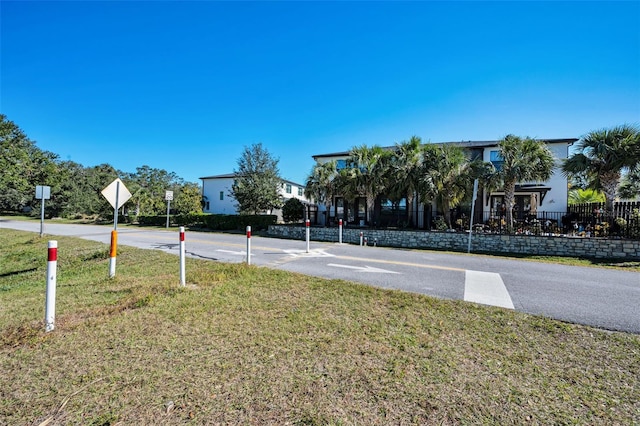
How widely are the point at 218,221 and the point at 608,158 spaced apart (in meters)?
25.1

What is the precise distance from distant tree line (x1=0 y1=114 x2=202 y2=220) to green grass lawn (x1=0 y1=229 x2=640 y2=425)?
2788 cm

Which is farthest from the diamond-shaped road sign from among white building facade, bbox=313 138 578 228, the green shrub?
the green shrub

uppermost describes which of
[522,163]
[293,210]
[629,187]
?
[522,163]

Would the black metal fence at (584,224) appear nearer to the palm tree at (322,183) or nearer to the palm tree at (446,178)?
the palm tree at (446,178)

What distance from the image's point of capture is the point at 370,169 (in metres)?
18.0

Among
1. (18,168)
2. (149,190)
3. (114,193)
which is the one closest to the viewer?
(114,193)

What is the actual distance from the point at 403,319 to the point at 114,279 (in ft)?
20.6

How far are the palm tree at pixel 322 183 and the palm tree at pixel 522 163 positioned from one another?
1001 centimetres

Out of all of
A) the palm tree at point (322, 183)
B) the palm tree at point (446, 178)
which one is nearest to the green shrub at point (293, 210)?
the palm tree at point (322, 183)

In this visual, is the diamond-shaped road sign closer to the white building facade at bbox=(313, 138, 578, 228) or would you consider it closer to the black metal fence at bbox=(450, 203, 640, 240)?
the white building facade at bbox=(313, 138, 578, 228)

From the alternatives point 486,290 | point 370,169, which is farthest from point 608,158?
point 486,290

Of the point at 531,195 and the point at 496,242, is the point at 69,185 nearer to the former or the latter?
the point at 496,242

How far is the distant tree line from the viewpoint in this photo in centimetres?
3123

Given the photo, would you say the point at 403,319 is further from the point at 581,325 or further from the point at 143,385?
the point at 143,385
